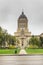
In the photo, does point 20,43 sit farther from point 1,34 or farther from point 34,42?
point 1,34

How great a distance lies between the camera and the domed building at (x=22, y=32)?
173500 mm

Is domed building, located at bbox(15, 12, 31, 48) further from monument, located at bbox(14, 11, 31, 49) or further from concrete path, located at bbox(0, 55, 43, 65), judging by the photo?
concrete path, located at bbox(0, 55, 43, 65)

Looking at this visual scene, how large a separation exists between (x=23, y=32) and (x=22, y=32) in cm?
61

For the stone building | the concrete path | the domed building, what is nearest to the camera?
the concrete path

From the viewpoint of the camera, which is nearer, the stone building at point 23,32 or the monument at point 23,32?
the stone building at point 23,32

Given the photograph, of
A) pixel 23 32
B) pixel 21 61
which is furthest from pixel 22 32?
pixel 21 61

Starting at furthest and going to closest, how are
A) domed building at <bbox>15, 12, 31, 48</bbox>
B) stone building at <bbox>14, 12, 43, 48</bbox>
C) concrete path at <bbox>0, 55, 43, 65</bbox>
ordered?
domed building at <bbox>15, 12, 31, 48</bbox>, stone building at <bbox>14, 12, 43, 48</bbox>, concrete path at <bbox>0, 55, 43, 65</bbox>

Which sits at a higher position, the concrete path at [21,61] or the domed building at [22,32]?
the domed building at [22,32]

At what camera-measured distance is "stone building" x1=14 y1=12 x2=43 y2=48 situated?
17323 cm

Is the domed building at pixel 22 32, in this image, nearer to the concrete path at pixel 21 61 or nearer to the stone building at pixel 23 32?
the stone building at pixel 23 32

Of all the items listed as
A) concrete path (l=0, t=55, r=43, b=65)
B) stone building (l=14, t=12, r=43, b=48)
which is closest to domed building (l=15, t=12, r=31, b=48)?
stone building (l=14, t=12, r=43, b=48)

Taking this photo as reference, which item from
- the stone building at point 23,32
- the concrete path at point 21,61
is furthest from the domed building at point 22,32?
the concrete path at point 21,61

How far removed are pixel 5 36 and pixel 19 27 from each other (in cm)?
7900

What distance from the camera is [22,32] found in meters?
174
